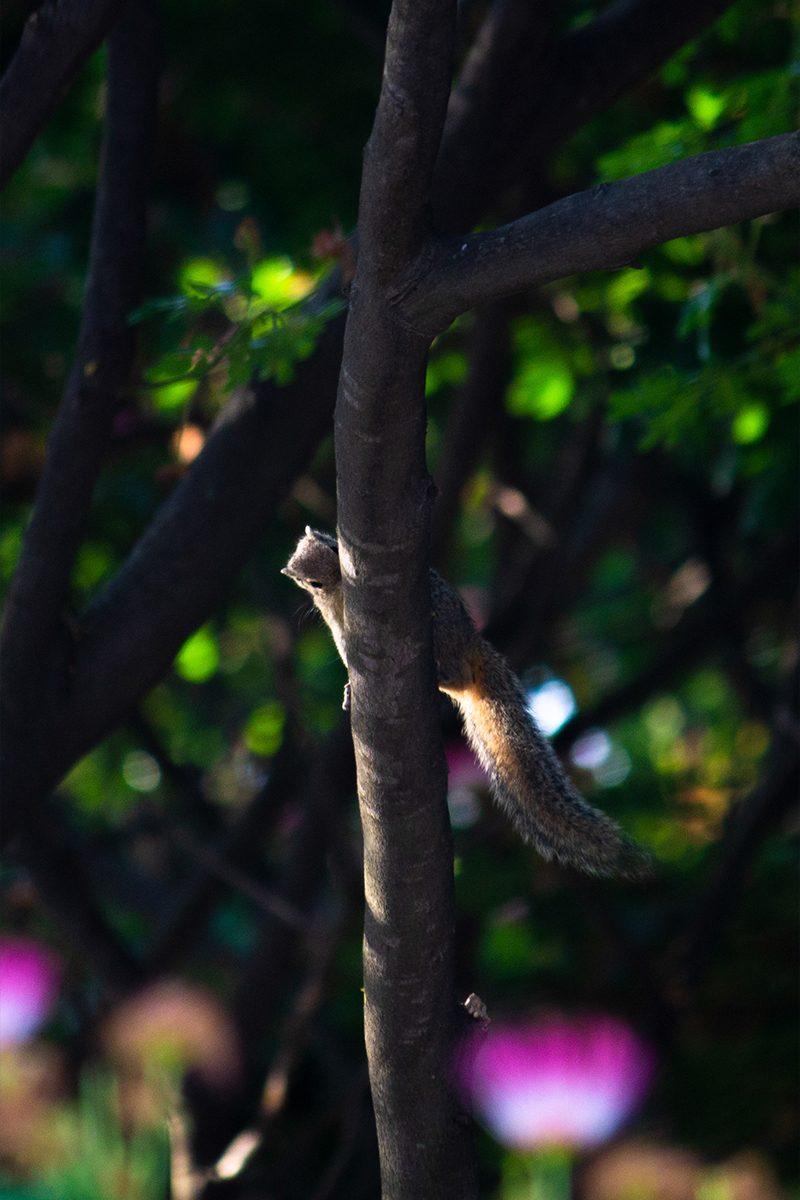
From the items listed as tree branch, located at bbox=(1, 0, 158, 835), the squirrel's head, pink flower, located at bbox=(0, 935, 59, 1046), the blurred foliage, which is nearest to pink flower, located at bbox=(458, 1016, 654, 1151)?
the blurred foliage

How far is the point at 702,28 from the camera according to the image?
320 centimetres

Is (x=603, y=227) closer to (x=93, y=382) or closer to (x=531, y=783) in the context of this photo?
(x=531, y=783)

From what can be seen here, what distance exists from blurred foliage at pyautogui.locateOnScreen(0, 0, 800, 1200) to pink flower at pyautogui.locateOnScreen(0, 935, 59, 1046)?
0.60 ft

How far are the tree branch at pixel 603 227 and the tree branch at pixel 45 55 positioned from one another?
1173 mm

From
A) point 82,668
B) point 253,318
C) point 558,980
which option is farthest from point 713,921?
point 253,318

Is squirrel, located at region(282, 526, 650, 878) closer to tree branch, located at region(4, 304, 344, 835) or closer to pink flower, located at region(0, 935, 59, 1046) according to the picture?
tree branch, located at region(4, 304, 344, 835)

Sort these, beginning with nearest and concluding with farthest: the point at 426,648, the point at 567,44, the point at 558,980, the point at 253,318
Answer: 1. the point at 426,648
2. the point at 253,318
3. the point at 567,44
4. the point at 558,980

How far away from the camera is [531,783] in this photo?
8.80 ft

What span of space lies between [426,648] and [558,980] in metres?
3.64

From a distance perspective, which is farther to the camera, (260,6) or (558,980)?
(558,980)

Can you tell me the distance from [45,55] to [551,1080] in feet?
9.59

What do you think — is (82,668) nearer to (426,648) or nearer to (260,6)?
(426,648)

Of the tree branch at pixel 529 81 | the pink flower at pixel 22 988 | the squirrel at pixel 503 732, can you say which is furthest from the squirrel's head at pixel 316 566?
the pink flower at pixel 22 988

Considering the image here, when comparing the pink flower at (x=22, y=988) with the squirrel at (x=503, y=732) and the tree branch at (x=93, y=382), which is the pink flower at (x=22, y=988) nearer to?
the tree branch at (x=93, y=382)
